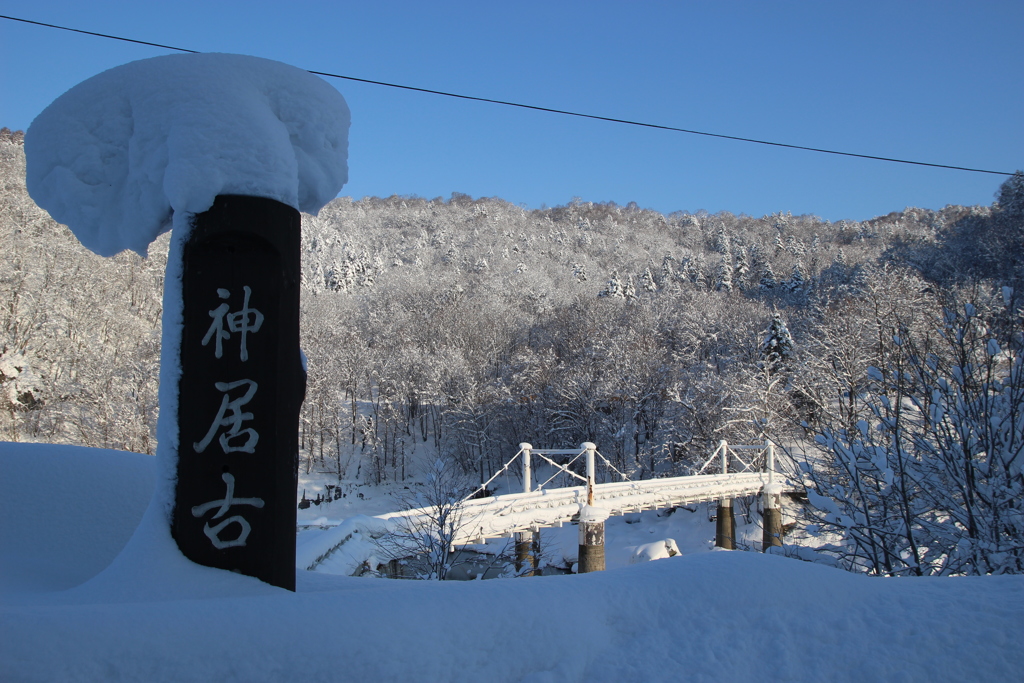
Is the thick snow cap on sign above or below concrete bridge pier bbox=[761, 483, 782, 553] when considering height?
above

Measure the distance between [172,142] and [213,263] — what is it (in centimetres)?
64

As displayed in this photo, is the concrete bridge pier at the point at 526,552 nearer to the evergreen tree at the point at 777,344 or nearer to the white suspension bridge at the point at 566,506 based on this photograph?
the white suspension bridge at the point at 566,506

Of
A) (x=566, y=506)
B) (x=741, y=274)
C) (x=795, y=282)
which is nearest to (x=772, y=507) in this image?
(x=566, y=506)

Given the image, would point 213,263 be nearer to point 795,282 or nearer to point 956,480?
point 956,480

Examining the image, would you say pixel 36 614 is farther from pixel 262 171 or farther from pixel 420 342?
pixel 420 342

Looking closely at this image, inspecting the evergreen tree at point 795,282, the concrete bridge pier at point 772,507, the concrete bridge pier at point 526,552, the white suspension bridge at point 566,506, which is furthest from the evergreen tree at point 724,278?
the concrete bridge pier at point 526,552

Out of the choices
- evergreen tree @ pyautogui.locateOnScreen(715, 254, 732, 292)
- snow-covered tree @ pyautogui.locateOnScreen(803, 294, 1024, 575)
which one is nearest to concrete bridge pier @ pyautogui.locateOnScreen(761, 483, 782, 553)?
snow-covered tree @ pyautogui.locateOnScreen(803, 294, 1024, 575)

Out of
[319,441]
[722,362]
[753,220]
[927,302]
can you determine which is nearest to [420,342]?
[319,441]

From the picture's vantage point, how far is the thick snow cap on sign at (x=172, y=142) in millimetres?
2977

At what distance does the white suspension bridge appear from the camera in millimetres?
11758

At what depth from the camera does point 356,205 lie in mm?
150250

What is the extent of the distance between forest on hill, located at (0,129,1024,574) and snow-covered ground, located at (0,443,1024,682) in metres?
2.94

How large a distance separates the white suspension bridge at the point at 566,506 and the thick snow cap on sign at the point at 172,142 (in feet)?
21.0

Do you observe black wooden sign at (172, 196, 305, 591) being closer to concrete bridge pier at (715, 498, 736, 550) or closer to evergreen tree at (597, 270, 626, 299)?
concrete bridge pier at (715, 498, 736, 550)
